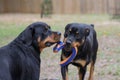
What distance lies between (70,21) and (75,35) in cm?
1472

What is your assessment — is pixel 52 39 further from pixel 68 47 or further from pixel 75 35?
pixel 75 35

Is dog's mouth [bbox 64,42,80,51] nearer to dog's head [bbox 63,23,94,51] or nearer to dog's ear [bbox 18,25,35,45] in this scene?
dog's head [bbox 63,23,94,51]

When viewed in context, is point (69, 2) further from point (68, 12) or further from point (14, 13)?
point (14, 13)

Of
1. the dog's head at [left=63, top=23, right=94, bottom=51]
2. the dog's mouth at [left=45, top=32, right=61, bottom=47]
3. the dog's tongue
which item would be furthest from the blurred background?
the dog's mouth at [left=45, top=32, right=61, bottom=47]

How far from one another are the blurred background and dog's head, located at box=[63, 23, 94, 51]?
155 cm

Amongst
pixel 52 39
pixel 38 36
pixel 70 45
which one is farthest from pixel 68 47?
pixel 38 36

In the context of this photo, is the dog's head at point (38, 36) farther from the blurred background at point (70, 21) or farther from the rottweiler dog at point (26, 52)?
the blurred background at point (70, 21)

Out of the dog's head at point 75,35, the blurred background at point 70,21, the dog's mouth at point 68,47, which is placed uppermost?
the dog's head at point 75,35

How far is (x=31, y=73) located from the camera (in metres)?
7.00

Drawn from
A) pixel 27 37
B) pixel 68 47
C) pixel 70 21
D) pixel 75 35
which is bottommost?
pixel 70 21

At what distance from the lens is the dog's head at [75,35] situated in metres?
8.07

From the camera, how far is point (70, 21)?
22.9 metres

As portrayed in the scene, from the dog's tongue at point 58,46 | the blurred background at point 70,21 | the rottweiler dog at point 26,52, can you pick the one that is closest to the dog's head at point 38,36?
the rottweiler dog at point 26,52

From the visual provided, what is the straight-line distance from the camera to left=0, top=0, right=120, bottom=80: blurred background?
33.5ft
